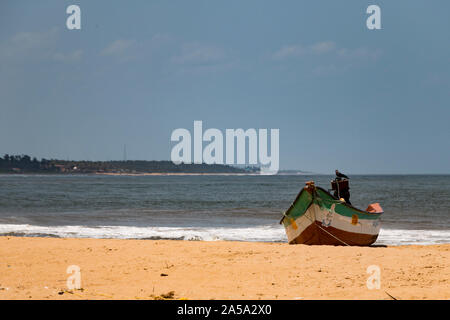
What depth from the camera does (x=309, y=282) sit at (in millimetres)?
8414

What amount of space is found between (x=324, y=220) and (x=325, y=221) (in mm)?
40

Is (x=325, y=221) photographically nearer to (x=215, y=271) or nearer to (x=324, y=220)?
(x=324, y=220)

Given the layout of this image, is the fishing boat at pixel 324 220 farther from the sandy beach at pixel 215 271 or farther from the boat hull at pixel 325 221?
the sandy beach at pixel 215 271

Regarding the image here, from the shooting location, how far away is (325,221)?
13.4 m

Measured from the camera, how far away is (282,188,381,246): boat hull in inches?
522

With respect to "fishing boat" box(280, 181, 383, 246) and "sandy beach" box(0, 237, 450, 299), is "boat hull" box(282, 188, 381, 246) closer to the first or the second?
"fishing boat" box(280, 181, 383, 246)

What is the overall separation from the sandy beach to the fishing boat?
106 centimetres

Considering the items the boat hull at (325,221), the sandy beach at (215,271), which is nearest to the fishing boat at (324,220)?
the boat hull at (325,221)

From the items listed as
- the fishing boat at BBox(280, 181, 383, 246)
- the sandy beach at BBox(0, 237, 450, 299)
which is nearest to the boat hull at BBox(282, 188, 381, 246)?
the fishing boat at BBox(280, 181, 383, 246)

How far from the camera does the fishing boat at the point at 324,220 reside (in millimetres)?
13234

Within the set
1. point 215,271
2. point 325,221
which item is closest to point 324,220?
point 325,221
